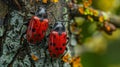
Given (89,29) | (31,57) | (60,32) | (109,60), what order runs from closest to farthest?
(31,57) < (60,32) < (89,29) < (109,60)

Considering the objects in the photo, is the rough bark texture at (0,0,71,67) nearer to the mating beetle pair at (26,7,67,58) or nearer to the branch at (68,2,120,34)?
the mating beetle pair at (26,7,67,58)

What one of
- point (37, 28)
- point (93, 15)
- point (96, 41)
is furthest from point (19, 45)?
point (96, 41)

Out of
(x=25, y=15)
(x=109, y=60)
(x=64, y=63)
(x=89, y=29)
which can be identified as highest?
(x=25, y=15)

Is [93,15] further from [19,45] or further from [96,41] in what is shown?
[96,41]

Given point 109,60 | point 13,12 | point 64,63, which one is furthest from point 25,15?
point 109,60

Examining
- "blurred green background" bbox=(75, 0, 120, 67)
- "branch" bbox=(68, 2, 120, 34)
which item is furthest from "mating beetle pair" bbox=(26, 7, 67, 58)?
"blurred green background" bbox=(75, 0, 120, 67)

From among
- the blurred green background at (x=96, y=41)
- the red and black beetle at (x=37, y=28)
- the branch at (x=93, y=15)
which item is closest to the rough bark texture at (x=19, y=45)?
the red and black beetle at (x=37, y=28)

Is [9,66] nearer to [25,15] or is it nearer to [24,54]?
[24,54]
